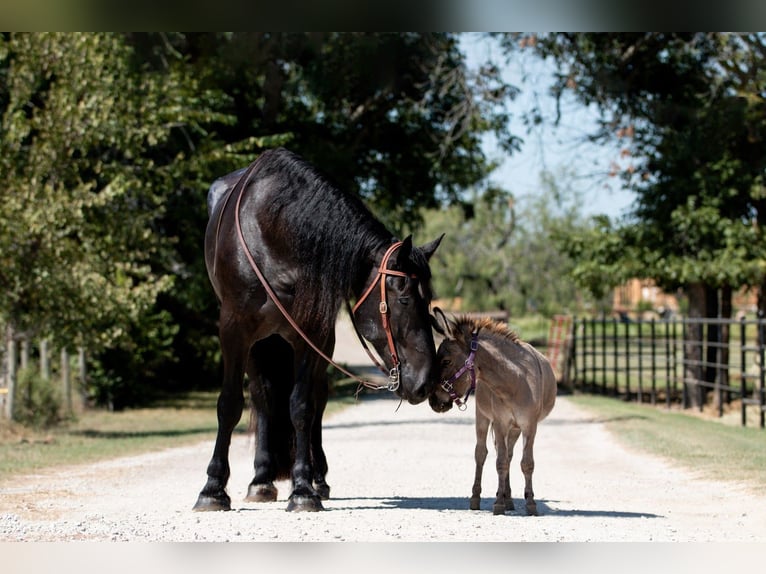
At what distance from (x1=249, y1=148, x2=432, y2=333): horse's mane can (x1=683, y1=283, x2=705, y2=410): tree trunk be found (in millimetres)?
13657

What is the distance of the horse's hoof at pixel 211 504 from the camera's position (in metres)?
6.88

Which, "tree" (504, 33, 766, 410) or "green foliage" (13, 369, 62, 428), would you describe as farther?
"tree" (504, 33, 766, 410)

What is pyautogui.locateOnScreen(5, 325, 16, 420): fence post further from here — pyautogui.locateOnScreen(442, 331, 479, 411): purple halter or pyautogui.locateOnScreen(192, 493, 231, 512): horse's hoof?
pyautogui.locateOnScreen(442, 331, 479, 411): purple halter

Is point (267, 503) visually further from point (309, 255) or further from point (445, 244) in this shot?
point (445, 244)

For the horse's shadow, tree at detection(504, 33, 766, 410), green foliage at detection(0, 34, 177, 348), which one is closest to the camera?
the horse's shadow

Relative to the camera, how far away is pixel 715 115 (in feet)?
62.8

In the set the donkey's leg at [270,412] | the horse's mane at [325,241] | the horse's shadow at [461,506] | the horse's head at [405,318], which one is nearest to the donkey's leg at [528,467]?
the horse's shadow at [461,506]

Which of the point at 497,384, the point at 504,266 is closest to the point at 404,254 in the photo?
the point at 497,384

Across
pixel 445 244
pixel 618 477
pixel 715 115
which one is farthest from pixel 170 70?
pixel 445 244

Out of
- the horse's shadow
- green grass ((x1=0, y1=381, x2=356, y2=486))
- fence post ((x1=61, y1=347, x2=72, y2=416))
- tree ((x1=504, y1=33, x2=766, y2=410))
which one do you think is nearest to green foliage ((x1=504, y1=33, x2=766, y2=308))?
tree ((x1=504, y1=33, x2=766, y2=410))

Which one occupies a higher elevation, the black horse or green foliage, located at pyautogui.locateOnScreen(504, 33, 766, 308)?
green foliage, located at pyautogui.locateOnScreen(504, 33, 766, 308)

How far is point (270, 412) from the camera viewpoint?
7.73 meters

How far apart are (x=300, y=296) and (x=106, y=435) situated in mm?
9544

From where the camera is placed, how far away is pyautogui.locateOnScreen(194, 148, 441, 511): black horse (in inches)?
254
